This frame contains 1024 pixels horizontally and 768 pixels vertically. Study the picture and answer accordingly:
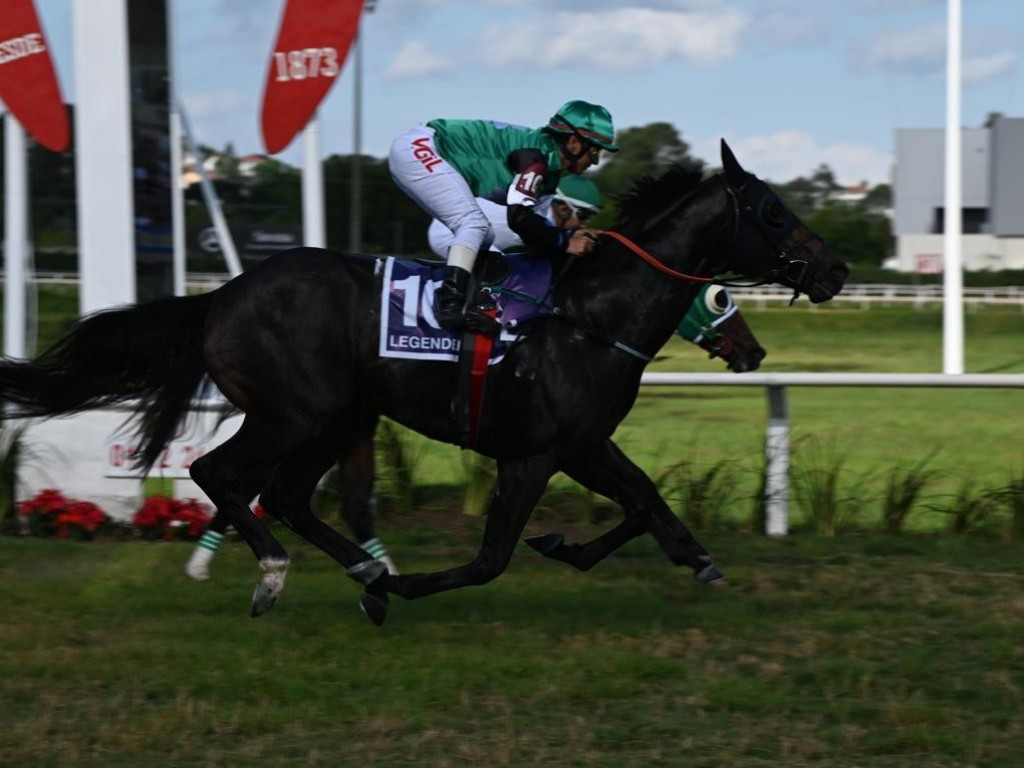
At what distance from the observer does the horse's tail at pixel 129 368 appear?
570 centimetres

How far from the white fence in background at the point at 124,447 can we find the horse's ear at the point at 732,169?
1985mm

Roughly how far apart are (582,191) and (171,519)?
8.56 ft

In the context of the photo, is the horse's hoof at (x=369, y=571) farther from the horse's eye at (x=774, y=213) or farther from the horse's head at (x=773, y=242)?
the horse's eye at (x=774, y=213)

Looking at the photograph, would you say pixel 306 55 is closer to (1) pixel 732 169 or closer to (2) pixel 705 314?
(2) pixel 705 314

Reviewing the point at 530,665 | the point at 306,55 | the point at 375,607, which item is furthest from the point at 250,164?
the point at 530,665

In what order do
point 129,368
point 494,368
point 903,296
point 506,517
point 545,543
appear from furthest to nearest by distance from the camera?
point 903,296
point 129,368
point 545,543
point 494,368
point 506,517

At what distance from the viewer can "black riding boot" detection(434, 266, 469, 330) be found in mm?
5188

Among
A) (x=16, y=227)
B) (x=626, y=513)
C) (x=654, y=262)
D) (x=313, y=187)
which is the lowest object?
(x=626, y=513)

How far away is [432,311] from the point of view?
528 cm

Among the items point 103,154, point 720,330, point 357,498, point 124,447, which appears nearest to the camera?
point 357,498

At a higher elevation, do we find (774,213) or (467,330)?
(774,213)

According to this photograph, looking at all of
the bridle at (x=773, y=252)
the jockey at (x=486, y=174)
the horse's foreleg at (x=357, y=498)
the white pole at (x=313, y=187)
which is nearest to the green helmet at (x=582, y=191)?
the jockey at (x=486, y=174)

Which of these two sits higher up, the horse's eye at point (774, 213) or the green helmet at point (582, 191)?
the green helmet at point (582, 191)

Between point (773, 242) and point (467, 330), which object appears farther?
point (773, 242)
